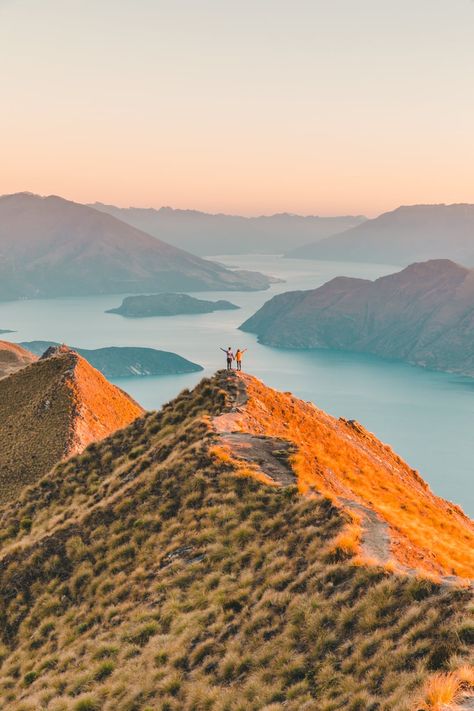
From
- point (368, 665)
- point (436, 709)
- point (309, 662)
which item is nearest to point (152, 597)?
point (309, 662)

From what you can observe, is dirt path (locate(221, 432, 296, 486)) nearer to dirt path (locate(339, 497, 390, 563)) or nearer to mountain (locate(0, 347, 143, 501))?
dirt path (locate(339, 497, 390, 563))

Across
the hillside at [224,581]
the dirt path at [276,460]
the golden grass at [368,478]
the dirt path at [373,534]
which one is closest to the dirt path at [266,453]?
the dirt path at [276,460]

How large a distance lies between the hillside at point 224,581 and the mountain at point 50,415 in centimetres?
1526

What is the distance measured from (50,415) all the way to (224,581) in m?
49.0

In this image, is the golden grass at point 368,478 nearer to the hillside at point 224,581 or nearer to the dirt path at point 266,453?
the hillside at point 224,581

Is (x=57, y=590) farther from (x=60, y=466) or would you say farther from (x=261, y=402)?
(x=261, y=402)

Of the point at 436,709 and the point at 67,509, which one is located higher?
the point at 436,709

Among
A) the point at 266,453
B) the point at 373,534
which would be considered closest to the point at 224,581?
the point at 373,534

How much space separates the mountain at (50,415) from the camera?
63.5m

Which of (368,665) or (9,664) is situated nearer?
(368,665)

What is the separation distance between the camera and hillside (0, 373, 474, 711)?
761 inches

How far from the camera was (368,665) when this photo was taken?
18547 millimetres

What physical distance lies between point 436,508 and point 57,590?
30.2 m

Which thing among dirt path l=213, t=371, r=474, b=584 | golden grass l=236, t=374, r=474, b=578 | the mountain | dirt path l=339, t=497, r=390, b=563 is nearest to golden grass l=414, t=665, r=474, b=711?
dirt path l=213, t=371, r=474, b=584
